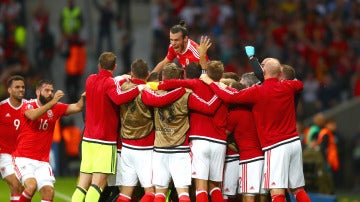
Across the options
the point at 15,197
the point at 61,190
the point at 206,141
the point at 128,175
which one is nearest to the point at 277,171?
the point at 206,141

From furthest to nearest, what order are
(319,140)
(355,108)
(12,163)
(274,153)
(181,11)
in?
(181,11), (355,108), (319,140), (12,163), (274,153)

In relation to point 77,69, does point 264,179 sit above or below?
below

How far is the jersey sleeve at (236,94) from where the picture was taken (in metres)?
15.6

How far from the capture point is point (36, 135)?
16484 millimetres

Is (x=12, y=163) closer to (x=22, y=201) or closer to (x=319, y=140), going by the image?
(x=22, y=201)

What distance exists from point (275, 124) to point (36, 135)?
11.2 ft

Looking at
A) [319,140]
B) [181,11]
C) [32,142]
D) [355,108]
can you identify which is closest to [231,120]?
[32,142]

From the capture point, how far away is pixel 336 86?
29.6m

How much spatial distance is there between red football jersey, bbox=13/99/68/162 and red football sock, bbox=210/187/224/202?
8.26ft

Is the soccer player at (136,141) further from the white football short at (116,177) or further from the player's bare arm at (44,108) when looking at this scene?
the player's bare arm at (44,108)

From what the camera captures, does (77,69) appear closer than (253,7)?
Yes

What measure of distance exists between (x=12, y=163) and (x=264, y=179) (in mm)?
3898

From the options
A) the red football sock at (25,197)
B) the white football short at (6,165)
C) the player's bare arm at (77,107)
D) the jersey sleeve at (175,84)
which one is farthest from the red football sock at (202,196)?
Result: the white football short at (6,165)

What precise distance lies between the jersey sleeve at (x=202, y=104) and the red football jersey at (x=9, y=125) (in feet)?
9.49
